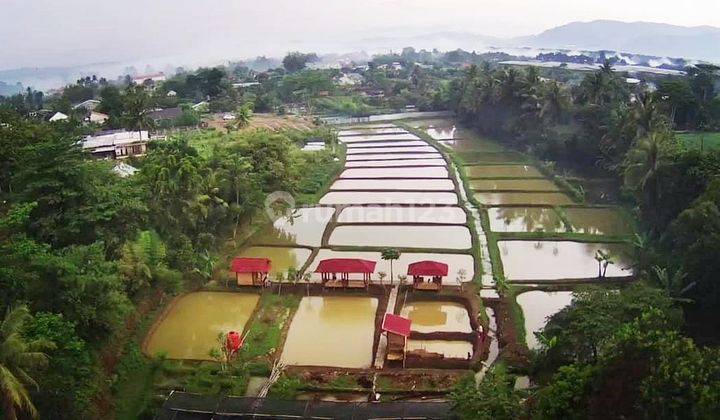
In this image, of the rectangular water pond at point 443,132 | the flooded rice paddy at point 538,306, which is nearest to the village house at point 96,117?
the rectangular water pond at point 443,132

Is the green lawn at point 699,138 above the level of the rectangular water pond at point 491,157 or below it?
above

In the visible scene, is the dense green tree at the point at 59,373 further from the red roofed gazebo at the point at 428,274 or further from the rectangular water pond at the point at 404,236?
the rectangular water pond at the point at 404,236

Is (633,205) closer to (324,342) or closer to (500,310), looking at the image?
(500,310)

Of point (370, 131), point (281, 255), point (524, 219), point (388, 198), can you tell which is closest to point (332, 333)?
point (281, 255)

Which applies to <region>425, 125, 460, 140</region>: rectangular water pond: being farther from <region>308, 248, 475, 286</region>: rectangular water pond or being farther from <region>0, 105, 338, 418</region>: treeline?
<region>308, 248, 475, 286</region>: rectangular water pond

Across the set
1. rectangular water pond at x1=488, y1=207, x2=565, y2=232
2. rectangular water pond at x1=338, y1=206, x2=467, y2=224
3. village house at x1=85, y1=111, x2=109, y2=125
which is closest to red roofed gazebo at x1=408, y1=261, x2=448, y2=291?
rectangular water pond at x1=488, y1=207, x2=565, y2=232
